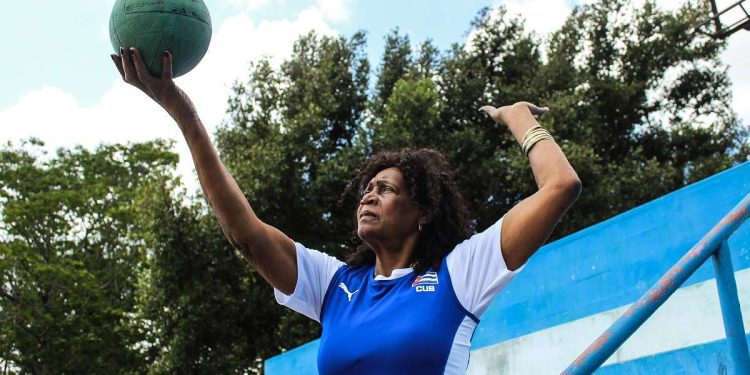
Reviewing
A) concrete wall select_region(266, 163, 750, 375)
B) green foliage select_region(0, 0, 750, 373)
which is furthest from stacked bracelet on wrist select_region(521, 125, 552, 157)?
green foliage select_region(0, 0, 750, 373)

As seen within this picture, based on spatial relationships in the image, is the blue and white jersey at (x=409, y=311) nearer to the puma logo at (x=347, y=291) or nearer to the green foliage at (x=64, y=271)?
the puma logo at (x=347, y=291)

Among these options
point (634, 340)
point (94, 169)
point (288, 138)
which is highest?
point (94, 169)

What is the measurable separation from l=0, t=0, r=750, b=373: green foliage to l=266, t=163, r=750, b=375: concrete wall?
820 centimetres

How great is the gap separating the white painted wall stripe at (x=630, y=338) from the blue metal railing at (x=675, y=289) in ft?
9.21

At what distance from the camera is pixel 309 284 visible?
2.36m

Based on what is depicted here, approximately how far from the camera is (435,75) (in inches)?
682

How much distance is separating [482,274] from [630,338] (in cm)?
404

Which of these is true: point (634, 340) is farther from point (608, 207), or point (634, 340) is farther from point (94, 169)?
point (94, 169)

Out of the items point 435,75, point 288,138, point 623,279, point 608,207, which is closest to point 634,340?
point 623,279

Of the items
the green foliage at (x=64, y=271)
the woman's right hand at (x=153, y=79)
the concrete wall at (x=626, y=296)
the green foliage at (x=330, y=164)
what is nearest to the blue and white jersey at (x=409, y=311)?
the woman's right hand at (x=153, y=79)

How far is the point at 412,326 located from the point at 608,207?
13454mm

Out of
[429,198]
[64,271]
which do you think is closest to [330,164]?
[64,271]

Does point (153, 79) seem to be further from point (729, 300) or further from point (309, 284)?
point (729, 300)

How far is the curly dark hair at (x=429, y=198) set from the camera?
2451 mm
